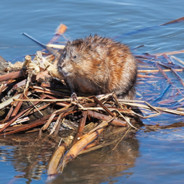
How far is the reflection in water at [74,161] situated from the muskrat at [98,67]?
740mm

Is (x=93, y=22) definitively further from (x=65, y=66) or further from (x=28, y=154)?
(x=28, y=154)

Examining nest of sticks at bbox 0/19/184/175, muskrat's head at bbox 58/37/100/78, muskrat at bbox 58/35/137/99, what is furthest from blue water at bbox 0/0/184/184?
muskrat's head at bbox 58/37/100/78

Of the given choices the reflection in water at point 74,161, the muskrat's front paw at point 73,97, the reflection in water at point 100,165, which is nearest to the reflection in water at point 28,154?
the reflection in water at point 74,161

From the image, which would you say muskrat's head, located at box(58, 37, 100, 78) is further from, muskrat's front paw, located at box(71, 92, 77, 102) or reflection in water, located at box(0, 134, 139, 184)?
reflection in water, located at box(0, 134, 139, 184)

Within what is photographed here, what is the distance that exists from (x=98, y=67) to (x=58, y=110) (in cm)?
69

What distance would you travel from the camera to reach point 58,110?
4371 mm

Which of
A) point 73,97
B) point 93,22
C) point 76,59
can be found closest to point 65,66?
point 76,59

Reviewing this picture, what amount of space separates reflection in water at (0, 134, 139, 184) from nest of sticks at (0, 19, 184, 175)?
11cm

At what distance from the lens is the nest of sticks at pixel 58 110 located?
4355mm

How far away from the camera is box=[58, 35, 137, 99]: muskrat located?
4.43 metres

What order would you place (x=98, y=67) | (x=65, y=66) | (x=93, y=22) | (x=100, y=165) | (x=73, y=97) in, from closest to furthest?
(x=100, y=165) < (x=65, y=66) < (x=73, y=97) < (x=98, y=67) < (x=93, y=22)

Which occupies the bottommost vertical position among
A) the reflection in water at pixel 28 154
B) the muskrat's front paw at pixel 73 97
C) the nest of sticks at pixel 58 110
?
the reflection in water at pixel 28 154

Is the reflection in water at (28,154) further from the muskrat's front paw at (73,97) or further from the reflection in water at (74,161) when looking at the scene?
the muskrat's front paw at (73,97)

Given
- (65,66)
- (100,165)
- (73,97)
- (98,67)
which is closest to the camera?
(100,165)
